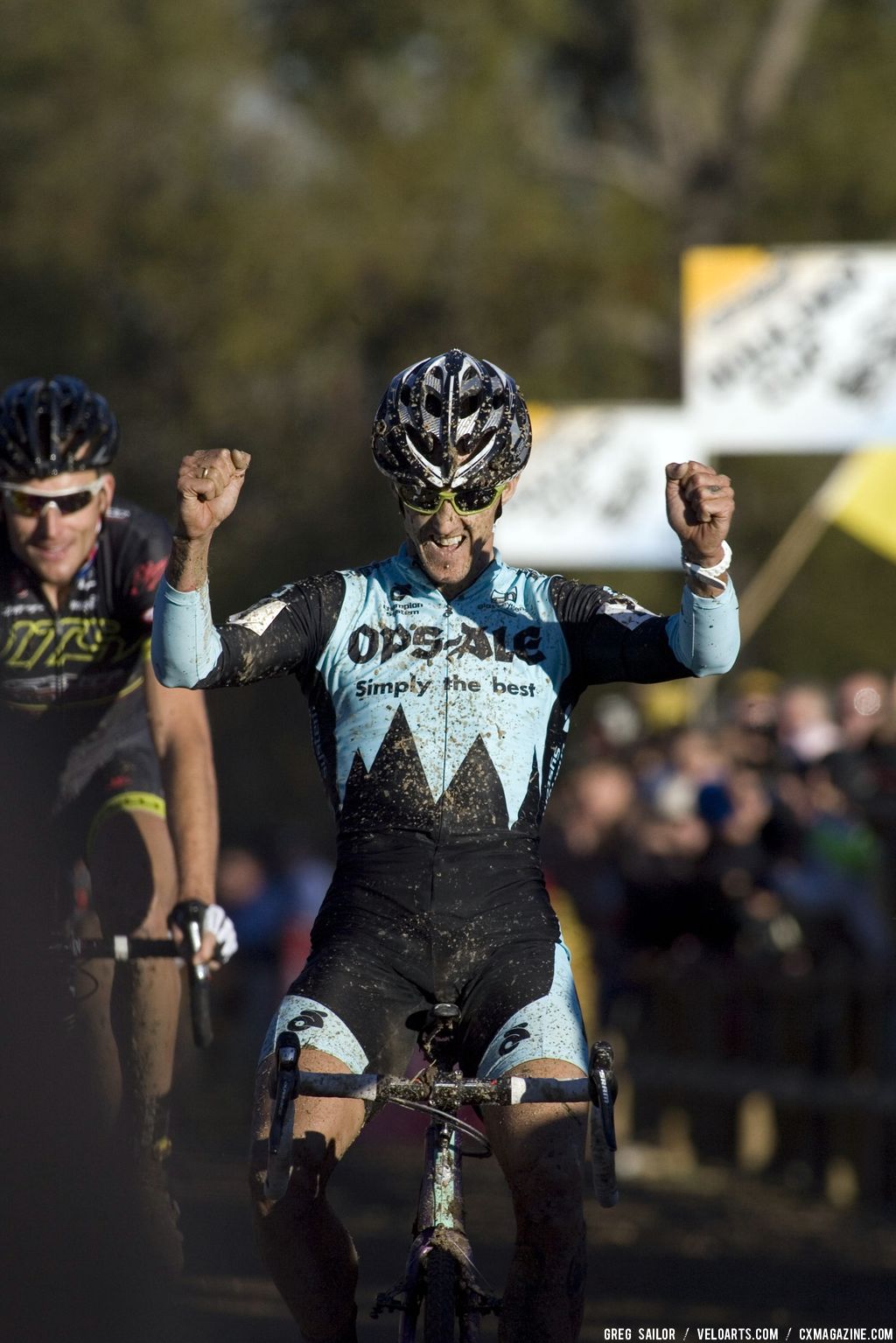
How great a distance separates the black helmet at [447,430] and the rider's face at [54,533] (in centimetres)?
155

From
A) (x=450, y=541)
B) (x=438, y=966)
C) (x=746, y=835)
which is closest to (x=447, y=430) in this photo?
(x=450, y=541)

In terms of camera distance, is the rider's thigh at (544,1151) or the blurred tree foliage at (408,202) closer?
the rider's thigh at (544,1151)

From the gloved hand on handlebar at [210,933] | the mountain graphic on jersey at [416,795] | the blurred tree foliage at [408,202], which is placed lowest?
the gloved hand on handlebar at [210,933]

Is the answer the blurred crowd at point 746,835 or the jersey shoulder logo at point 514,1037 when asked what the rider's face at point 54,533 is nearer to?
the jersey shoulder logo at point 514,1037

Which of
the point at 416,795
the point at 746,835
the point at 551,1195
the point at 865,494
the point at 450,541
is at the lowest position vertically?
the point at 551,1195

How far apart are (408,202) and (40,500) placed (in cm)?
2401

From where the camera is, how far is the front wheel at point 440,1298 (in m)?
4.84

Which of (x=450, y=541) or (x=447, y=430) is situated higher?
(x=447, y=430)

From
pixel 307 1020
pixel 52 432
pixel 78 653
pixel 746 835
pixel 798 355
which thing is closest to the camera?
pixel 307 1020

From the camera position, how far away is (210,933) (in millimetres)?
6164

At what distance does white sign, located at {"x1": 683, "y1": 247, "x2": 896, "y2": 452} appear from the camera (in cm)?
1340

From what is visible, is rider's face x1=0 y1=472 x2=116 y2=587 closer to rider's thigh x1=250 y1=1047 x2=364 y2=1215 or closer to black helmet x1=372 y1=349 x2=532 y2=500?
black helmet x1=372 y1=349 x2=532 y2=500

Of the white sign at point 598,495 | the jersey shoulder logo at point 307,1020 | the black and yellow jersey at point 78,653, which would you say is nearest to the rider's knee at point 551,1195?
the jersey shoulder logo at point 307,1020

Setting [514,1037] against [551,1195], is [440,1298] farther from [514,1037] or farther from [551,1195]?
[514,1037]
